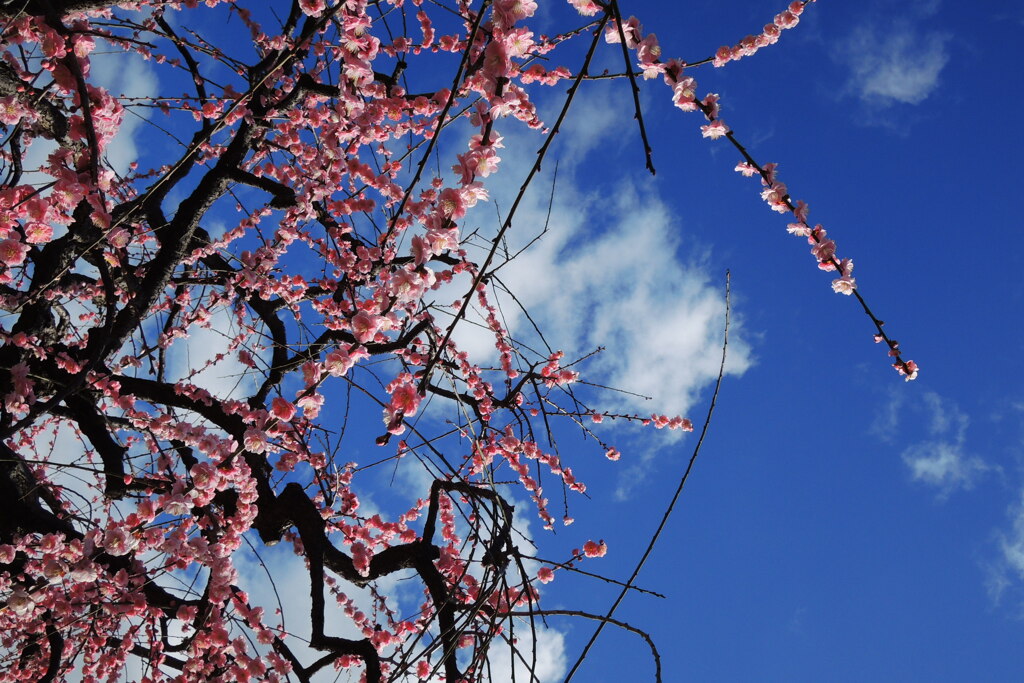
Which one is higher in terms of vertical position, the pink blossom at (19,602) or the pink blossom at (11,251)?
the pink blossom at (11,251)

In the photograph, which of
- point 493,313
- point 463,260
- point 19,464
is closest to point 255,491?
point 19,464

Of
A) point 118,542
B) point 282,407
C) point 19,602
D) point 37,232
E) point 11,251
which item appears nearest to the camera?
point 282,407

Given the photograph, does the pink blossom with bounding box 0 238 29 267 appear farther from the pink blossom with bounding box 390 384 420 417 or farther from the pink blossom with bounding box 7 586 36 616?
the pink blossom with bounding box 390 384 420 417

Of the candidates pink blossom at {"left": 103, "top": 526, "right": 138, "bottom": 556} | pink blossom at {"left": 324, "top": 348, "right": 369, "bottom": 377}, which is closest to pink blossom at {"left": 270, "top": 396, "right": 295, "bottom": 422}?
pink blossom at {"left": 324, "top": 348, "right": 369, "bottom": 377}

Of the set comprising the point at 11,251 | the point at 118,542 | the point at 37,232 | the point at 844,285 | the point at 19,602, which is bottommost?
the point at 19,602

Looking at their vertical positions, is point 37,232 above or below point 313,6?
below

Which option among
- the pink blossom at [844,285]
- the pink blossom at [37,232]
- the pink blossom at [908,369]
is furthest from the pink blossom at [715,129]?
the pink blossom at [37,232]

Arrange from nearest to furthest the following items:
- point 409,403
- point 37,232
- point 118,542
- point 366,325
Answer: point 366,325
point 409,403
point 37,232
point 118,542

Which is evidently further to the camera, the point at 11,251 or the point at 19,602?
the point at 19,602

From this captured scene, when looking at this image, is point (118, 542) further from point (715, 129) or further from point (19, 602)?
point (715, 129)

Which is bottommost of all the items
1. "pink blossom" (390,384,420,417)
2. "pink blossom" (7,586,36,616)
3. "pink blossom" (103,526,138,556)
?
"pink blossom" (7,586,36,616)

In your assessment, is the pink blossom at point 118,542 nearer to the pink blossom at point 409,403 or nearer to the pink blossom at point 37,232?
the pink blossom at point 37,232

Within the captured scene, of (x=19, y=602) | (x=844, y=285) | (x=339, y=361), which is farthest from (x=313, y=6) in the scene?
(x=19, y=602)

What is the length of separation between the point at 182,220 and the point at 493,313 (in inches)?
91.8
